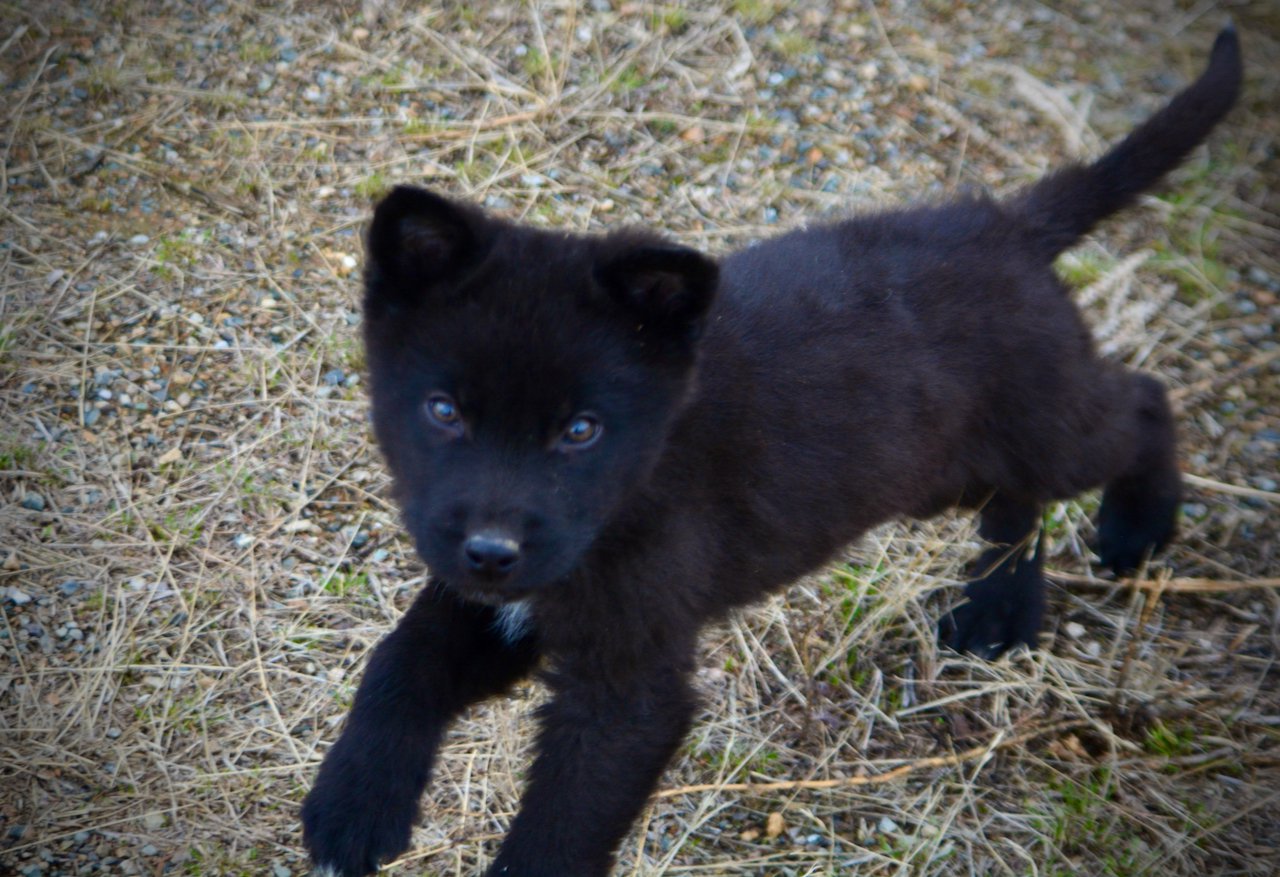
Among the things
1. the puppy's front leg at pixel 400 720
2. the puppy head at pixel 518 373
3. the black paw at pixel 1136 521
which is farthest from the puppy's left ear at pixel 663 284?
the black paw at pixel 1136 521

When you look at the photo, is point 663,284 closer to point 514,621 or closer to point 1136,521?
point 514,621

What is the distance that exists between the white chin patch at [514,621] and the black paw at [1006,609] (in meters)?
1.93

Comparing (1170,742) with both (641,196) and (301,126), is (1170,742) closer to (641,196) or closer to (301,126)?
(641,196)

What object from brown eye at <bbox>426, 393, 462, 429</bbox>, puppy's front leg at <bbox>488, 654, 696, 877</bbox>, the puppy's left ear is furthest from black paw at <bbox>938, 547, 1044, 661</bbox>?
brown eye at <bbox>426, 393, 462, 429</bbox>

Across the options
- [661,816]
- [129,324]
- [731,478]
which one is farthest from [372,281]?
[129,324]

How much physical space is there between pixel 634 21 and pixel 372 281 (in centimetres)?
395

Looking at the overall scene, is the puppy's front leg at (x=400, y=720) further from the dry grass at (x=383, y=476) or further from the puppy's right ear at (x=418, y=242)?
the puppy's right ear at (x=418, y=242)

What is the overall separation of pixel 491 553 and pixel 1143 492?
9.70 ft

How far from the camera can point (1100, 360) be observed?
13.9 feet

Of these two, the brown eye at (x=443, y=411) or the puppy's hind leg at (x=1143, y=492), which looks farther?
the puppy's hind leg at (x=1143, y=492)

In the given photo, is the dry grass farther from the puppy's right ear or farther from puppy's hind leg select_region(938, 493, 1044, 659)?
the puppy's right ear

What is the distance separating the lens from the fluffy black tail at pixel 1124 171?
13.3 ft

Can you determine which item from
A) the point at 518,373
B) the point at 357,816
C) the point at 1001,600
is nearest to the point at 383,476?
the point at 357,816

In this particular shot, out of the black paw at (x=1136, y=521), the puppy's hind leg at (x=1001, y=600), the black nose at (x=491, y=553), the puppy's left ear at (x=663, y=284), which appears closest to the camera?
the black nose at (x=491, y=553)
